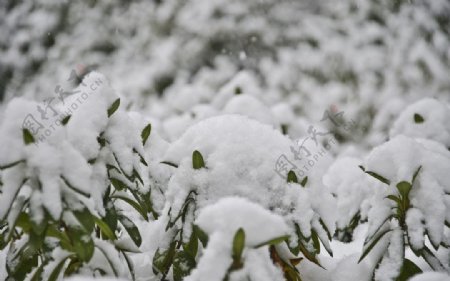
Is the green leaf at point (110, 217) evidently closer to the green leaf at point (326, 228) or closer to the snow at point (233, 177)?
the snow at point (233, 177)

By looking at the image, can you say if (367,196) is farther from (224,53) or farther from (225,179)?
(224,53)

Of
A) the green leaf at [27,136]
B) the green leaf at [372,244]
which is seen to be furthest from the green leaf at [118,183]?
the green leaf at [372,244]

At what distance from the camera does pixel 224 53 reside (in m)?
6.88

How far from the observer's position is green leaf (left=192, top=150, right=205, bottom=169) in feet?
2.89

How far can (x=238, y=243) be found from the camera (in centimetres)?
64

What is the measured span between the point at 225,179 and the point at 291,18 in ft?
21.5

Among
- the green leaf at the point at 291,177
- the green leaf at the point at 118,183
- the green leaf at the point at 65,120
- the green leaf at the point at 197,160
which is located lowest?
the green leaf at the point at 291,177

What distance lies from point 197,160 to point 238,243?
0.93 feet

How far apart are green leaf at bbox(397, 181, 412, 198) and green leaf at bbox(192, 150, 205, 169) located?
41 centimetres

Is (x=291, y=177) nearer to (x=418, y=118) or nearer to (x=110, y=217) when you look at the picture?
(x=110, y=217)

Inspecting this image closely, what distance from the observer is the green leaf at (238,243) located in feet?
2.09

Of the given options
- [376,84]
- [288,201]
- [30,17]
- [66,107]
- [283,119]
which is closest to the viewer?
[288,201]

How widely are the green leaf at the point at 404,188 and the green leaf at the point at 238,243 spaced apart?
411 mm

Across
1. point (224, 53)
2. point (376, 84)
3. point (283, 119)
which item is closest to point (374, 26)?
point (376, 84)
